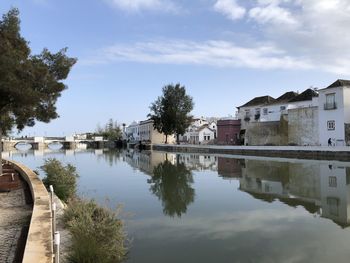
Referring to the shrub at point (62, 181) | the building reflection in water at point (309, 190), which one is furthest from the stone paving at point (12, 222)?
the building reflection in water at point (309, 190)

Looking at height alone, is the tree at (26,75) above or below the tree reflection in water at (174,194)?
above

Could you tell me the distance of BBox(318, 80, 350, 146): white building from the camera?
129 ft

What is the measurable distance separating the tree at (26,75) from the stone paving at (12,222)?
11.3 ft

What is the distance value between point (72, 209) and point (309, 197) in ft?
33.1

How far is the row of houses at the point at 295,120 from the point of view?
3991cm

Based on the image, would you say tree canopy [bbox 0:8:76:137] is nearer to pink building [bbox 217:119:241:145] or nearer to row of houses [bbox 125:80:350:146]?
row of houses [bbox 125:80:350:146]

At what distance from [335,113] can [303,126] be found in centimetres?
642

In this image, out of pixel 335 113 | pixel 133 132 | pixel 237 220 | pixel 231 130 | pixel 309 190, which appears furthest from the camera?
pixel 133 132

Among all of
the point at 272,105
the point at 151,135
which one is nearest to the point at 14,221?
the point at 272,105

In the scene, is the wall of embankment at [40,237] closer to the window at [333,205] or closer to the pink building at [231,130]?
the window at [333,205]

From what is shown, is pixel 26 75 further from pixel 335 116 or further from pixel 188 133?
pixel 188 133

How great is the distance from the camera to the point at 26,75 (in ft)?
45.8

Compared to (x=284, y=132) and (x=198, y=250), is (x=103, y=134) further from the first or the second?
(x=198, y=250)

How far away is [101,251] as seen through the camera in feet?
21.2
